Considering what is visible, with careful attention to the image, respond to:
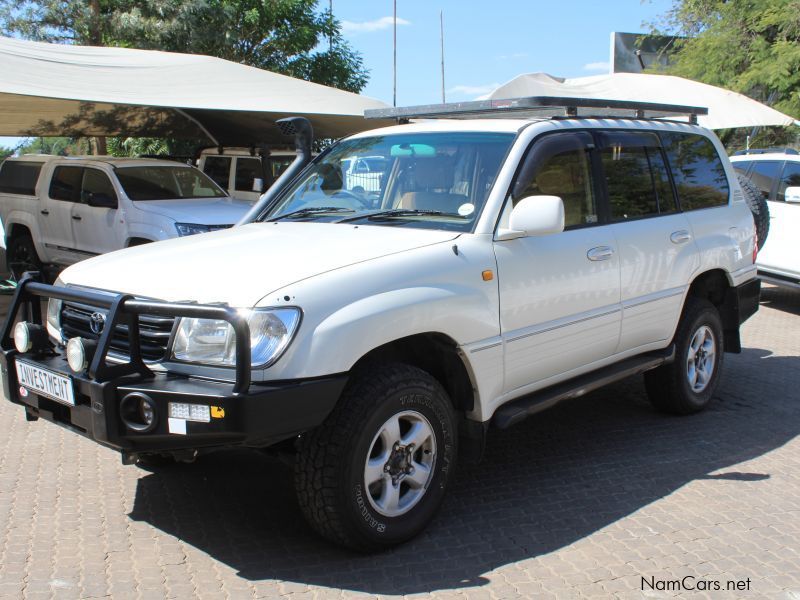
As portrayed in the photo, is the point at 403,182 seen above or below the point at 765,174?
below

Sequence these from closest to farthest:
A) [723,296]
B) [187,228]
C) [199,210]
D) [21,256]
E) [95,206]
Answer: [723,296]
[187,228]
[199,210]
[95,206]
[21,256]

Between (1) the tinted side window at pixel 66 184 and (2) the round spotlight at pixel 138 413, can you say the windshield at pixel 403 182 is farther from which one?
(1) the tinted side window at pixel 66 184

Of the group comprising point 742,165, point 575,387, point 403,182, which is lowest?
point 575,387

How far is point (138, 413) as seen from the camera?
10.6 ft

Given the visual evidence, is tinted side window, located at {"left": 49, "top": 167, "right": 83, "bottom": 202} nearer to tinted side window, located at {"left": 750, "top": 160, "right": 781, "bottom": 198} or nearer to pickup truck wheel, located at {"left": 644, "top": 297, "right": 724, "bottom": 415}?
pickup truck wheel, located at {"left": 644, "top": 297, "right": 724, "bottom": 415}

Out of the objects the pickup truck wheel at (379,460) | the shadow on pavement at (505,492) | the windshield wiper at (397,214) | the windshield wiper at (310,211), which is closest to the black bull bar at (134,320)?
the pickup truck wheel at (379,460)

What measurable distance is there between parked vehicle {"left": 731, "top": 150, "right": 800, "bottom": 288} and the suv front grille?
7818 millimetres

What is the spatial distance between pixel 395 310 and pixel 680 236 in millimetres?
2595

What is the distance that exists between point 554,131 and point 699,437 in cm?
229

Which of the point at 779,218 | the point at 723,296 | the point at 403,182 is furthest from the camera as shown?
the point at 779,218

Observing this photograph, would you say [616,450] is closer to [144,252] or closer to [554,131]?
[554,131]

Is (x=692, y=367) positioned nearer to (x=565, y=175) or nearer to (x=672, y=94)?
(x=565, y=175)

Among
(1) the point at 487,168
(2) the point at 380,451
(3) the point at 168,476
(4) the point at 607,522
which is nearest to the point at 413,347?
(2) the point at 380,451

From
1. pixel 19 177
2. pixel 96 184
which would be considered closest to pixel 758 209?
pixel 96 184
